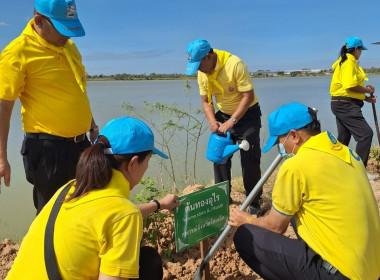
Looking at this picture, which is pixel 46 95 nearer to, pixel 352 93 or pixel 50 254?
pixel 50 254

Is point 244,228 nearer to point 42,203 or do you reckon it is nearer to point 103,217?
point 103,217

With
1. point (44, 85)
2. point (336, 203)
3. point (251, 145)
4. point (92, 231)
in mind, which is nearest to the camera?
point (92, 231)

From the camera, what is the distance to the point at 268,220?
204 centimetres

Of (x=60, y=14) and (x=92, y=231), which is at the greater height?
(x=60, y=14)

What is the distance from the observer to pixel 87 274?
1414 mm

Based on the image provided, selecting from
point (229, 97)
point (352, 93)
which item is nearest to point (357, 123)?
point (352, 93)

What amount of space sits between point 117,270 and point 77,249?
176 mm

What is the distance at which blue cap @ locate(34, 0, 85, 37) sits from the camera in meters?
2.21

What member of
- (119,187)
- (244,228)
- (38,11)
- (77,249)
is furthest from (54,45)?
(244,228)

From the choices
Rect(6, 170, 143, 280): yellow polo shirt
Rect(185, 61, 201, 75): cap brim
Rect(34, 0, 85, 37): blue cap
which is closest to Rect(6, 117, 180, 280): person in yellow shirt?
Rect(6, 170, 143, 280): yellow polo shirt

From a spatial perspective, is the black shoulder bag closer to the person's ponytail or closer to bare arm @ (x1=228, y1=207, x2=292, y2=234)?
the person's ponytail

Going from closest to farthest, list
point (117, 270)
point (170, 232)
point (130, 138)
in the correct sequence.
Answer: point (117, 270)
point (130, 138)
point (170, 232)

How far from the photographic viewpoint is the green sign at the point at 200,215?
215 cm

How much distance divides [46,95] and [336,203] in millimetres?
1925
